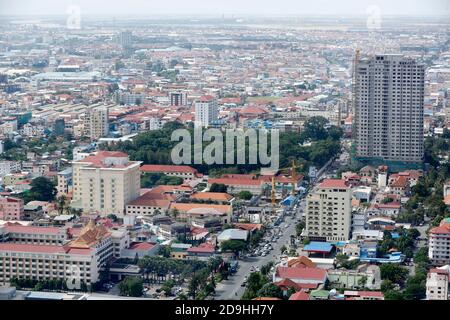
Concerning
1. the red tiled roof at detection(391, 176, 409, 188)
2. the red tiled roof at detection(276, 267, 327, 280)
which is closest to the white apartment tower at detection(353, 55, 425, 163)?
the red tiled roof at detection(391, 176, 409, 188)

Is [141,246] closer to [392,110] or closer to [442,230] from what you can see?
[442,230]

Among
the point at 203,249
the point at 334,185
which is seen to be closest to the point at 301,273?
the point at 203,249

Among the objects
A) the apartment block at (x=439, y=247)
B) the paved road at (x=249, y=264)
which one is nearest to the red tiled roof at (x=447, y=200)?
the paved road at (x=249, y=264)

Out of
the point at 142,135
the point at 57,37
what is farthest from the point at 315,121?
the point at 57,37

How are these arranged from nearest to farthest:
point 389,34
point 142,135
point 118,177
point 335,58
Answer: point 118,177, point 142,135, point 389,34, point 335,58

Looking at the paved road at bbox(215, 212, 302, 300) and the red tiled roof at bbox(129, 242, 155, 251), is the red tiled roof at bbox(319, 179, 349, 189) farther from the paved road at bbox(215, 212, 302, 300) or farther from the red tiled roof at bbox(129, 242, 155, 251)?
the red tiled roof at bbox(129, 242, 155, 251)
